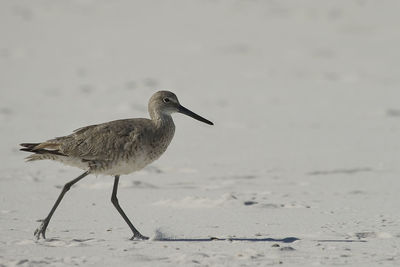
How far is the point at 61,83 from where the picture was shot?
14.2m

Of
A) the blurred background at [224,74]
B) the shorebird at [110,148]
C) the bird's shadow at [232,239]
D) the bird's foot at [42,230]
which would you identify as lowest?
the bird's shadow at [232,239]

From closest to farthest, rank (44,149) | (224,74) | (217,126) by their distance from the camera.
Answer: (44,149) < (217,126) < (224,74)

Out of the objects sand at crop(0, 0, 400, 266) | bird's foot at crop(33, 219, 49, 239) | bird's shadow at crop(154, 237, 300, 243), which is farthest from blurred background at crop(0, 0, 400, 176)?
bird's foot at crop(33, 219, 49, 239)

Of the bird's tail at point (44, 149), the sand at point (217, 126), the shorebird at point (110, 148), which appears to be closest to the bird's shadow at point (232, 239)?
the sand at point (217, 126)

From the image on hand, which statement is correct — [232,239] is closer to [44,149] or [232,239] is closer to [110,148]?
[110,148]

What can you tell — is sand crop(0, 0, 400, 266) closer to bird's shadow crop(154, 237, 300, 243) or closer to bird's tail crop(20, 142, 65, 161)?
bird's shadow crop(154, 237, 300, 243)

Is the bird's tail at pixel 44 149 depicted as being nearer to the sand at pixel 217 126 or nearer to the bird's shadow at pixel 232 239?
the sand at pixel 217 126

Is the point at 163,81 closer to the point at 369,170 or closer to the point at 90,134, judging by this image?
the point at 369,170

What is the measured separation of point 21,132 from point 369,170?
15.7ft

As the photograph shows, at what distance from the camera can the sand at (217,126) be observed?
6332 mm

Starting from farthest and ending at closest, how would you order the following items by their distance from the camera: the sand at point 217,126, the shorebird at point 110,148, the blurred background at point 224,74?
the blurred background at point 224,74 → the shorebird at point 110,148 → the sand at point 217,126

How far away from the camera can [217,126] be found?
1166cm

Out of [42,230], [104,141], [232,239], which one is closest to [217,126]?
[104,141]

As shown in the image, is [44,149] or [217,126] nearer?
[44,149]
